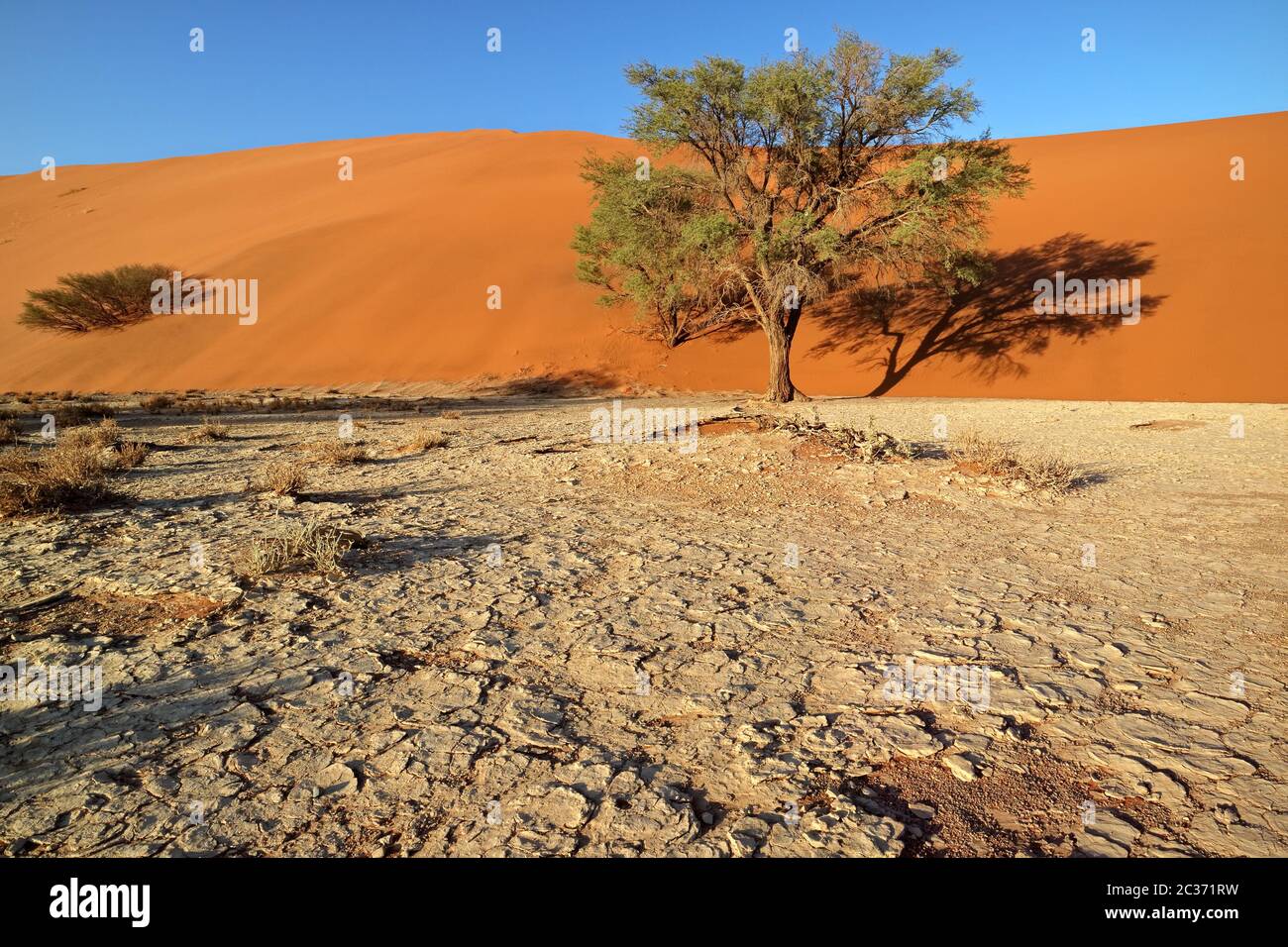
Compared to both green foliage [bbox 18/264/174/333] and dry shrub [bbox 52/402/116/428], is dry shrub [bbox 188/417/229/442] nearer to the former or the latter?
dry shrub [bbox 52/402/116/428]

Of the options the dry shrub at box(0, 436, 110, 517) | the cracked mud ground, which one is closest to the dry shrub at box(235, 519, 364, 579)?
the cracked mud ground

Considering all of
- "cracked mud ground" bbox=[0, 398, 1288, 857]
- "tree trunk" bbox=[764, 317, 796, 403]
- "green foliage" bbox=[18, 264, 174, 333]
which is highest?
"green foliage" bbox=[18, 264, 174, 333]

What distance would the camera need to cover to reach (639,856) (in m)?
1.92

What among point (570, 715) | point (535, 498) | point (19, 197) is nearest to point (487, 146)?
point (19, 197)

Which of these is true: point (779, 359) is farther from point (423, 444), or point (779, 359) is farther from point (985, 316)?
point (423, 444)

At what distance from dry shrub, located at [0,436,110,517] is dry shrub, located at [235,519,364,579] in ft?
6.53

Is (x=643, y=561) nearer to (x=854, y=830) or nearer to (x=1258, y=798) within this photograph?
(x=854, y=830)

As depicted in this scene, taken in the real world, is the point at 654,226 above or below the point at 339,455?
above

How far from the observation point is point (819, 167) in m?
14.4

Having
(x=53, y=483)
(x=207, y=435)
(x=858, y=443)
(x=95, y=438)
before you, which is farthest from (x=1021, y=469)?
(x=95, y=438)

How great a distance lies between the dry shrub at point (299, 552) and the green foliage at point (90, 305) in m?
29.8

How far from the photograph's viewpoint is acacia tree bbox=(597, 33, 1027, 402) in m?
13.2

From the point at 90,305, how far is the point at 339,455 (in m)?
28.1

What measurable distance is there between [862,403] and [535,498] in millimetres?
11294
